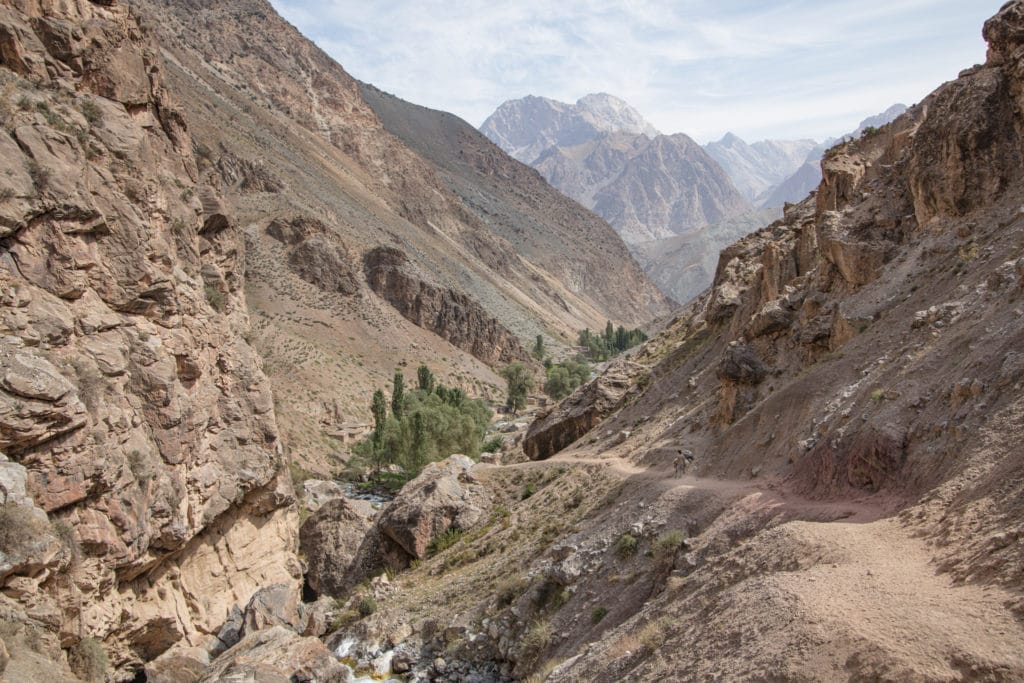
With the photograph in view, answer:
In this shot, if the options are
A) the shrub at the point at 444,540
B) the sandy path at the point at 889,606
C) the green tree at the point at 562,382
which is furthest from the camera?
the green tree at the point at 562,382

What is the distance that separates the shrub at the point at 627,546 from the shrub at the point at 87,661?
41.4 ft

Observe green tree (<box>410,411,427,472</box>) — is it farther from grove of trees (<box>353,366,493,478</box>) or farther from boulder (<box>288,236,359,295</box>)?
boulder (<box>288,236,359,295</box>)

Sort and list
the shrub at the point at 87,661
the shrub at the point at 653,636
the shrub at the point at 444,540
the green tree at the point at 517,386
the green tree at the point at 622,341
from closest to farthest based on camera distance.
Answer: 1. the shrub at the point at 653,636
2. the shrub at the point at 87,661
3. the shrub at the point at 444,540
4. the green tree at the point at 517,386
5. the green tree at the point at 622,341

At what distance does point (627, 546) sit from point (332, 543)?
1714 centimetres

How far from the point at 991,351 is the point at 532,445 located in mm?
26571

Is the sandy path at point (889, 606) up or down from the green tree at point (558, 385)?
up

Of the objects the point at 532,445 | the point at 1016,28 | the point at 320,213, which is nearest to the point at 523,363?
the point at 320,213

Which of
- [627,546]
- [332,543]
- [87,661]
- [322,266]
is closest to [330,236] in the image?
[322,266]

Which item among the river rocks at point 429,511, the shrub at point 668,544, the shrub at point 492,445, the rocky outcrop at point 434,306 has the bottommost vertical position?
the shrub at point 492,445

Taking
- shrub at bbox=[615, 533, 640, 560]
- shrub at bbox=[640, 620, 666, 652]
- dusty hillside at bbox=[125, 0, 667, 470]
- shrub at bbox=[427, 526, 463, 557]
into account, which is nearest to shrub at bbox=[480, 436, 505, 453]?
dusty hillside at bbox=[125, 0, 667, 470]

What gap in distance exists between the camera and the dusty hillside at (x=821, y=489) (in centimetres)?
995

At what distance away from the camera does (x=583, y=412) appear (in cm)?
3678

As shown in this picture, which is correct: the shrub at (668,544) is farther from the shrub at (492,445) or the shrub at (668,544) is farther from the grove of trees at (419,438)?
the shrub at (492,445)

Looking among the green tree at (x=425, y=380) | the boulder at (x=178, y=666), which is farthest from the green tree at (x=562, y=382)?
the boulder at (x=178, y=666)
